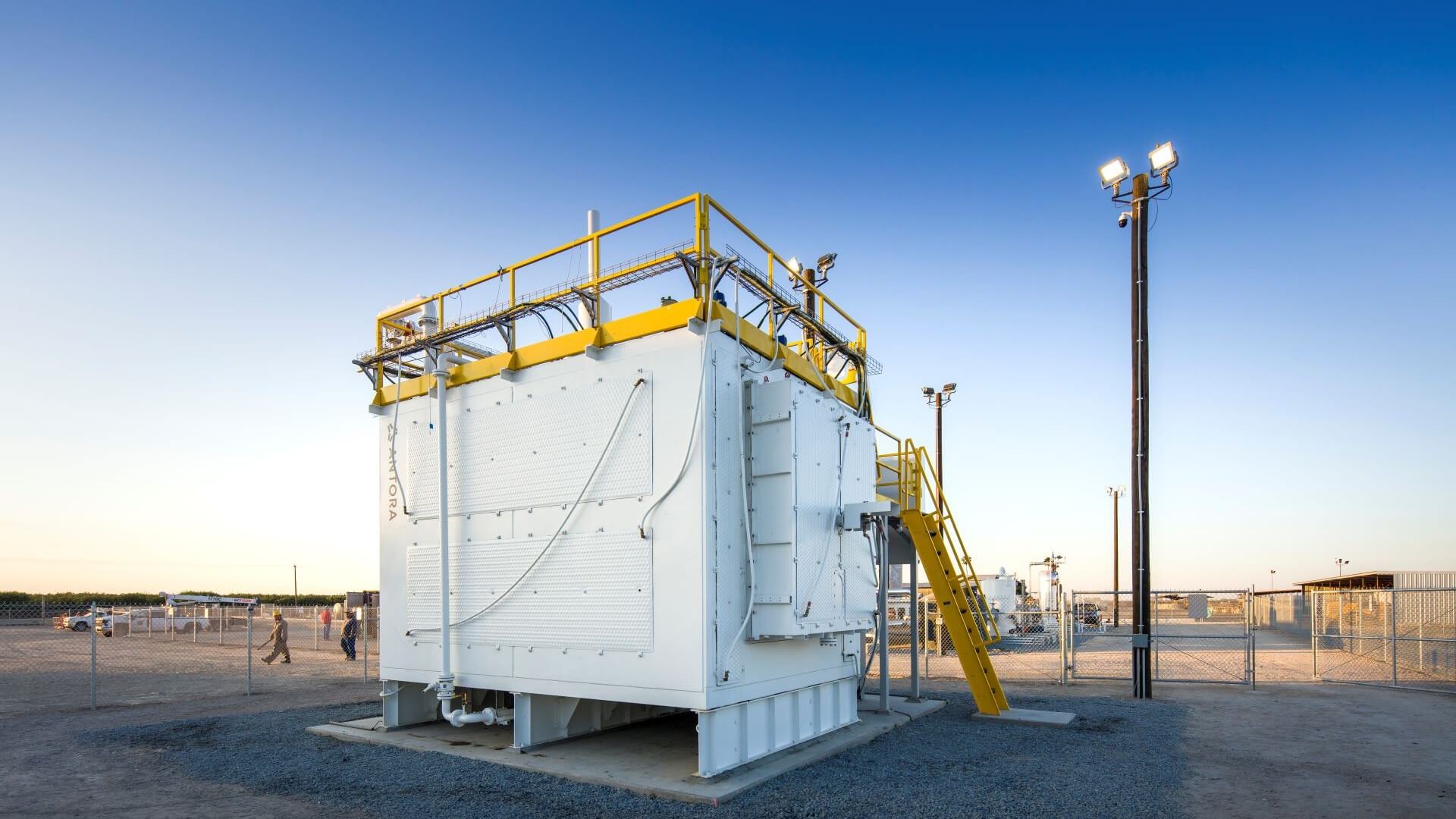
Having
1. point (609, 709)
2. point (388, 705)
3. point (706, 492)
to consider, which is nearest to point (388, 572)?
point (388, 705)

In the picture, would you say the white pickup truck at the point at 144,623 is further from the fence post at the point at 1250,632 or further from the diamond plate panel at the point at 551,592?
the fence post at the point at 1250,632

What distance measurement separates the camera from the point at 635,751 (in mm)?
9609

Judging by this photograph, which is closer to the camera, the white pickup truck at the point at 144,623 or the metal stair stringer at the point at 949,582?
the metal stair stringer at the point at 949,582

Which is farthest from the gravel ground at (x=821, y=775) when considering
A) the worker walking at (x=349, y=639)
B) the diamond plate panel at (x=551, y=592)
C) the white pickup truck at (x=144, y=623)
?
the white pickup truck at (x=144, y=623)

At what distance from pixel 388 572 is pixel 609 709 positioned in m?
3.83

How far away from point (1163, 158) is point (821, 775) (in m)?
13.1

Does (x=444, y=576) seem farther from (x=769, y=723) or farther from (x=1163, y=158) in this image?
(x=1163, y=158)

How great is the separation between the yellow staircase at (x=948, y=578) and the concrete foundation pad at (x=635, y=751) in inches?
46.8

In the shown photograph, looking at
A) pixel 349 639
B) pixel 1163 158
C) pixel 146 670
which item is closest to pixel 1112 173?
pixel 1163 158

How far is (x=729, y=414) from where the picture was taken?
9094 mm

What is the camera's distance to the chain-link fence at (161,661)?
54.6 feet

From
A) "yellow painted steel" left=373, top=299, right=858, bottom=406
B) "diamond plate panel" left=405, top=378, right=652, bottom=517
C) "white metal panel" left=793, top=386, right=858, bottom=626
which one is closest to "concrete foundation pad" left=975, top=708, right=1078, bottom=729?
"white metal panel" left=793, top=386, right=858, bottom=626

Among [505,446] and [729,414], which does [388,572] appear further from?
[729,414]

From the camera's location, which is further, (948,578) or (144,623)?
(144,623)
